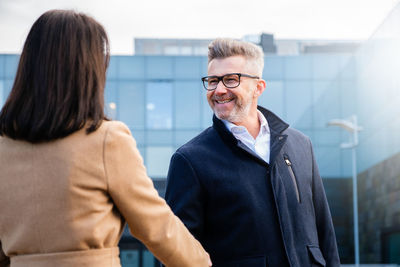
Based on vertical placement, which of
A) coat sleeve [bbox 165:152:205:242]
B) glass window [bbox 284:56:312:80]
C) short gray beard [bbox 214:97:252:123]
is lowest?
coat sleeve [bbox 165:152:205:242]

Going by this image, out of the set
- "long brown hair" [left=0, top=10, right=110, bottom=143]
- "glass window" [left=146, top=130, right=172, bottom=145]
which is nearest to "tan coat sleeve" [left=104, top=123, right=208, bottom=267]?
"long brown hair" [left=0, top=10, right=110, bottom=143]

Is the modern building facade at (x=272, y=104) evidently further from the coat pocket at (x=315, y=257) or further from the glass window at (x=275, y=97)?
the coat pocket at (x=315, y=257)

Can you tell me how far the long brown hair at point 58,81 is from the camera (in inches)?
78.7

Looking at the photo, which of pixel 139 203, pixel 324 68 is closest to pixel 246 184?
pixel 139 203

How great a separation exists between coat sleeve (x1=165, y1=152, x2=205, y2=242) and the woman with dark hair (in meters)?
1.11

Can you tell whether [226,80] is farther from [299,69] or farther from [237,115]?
[299,69]

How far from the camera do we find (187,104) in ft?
91.6

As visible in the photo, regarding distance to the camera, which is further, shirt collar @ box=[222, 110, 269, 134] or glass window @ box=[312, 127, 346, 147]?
glass window @ box=[312, 127, 346, 147]

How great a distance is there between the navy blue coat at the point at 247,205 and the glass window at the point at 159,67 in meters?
24.6

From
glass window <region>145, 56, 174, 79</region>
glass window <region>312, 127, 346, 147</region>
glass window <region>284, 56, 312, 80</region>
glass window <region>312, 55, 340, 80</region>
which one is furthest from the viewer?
glass window <region>284, 56, 312, 80</region>

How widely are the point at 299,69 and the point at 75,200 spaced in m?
26.9

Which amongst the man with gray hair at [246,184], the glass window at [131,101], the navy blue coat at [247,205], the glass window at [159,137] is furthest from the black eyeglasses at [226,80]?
the glass window at [131,101]

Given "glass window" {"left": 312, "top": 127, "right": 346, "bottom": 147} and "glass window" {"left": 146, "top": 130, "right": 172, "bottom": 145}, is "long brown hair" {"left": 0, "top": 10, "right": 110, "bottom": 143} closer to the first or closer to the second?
"glass window" {"left": 312, "top": 127, "right": 346, "bottom": 147}

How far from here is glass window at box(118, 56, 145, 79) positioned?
2783cm
